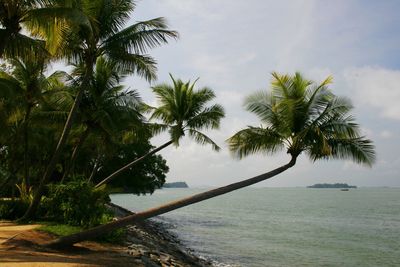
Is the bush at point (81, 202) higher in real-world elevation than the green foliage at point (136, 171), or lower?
lower

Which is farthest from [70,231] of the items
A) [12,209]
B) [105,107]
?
[105,107]

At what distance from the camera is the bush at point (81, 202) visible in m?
13.5

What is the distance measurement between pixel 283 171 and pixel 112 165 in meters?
26.6

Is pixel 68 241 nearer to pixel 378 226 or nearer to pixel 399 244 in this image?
pixel 399 244

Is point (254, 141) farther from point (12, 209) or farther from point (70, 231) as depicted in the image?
point (12, 209)

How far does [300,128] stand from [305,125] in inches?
7.4

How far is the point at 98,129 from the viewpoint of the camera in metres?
18.2

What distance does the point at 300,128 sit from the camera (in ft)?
41.8

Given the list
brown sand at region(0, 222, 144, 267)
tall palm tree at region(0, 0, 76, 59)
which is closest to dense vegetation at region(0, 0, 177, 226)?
tall palm tree at region(0, 0, 76, 59)

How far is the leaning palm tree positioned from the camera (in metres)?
12.3

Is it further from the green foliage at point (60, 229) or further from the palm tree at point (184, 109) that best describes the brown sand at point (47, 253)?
the palm tree at point (184, 109)

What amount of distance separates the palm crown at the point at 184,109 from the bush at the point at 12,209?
6881 millimetres

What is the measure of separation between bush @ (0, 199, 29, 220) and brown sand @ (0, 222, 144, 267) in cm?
391

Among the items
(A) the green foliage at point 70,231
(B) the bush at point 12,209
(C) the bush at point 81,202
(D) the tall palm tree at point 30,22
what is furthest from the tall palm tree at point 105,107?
(D) the tall palm tree at point 30,22
